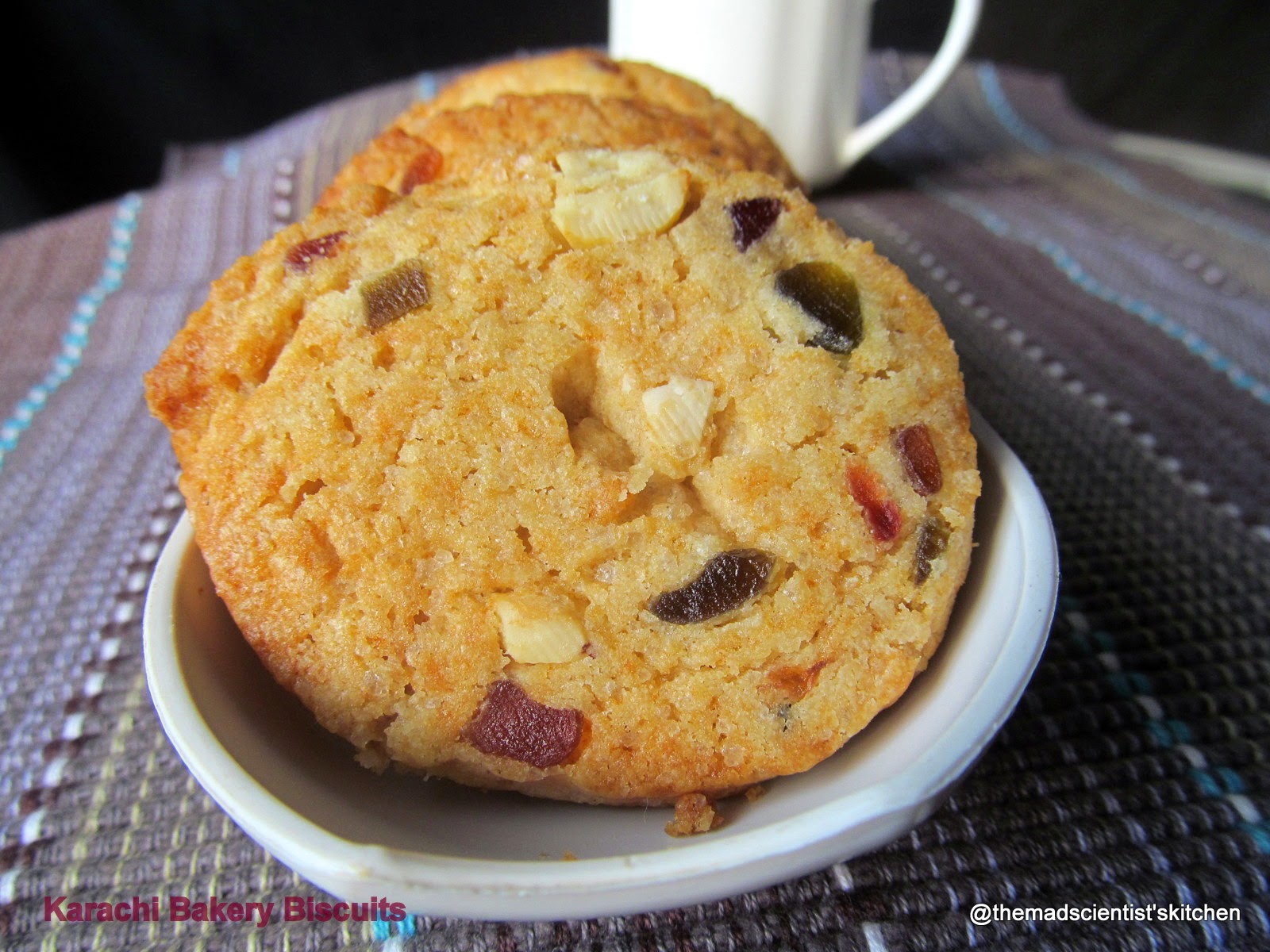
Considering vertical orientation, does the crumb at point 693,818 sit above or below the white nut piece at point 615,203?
below

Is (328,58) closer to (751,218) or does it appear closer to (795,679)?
(751,218)

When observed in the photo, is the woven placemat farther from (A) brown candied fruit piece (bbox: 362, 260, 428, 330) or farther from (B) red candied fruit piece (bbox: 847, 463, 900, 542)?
(A) brown candied fruit piece (bbox: 362, 260, 428, 330)

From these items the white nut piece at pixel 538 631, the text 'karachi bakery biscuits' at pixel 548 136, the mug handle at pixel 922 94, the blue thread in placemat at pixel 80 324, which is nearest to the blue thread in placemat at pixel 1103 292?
the mug handle at pixel 922 94

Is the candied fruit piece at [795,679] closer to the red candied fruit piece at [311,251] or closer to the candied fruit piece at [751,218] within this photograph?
the candied fruit piece at [751,218]

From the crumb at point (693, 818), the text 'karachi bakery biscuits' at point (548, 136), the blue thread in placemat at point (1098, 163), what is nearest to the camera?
the crumb at point (693, 818)

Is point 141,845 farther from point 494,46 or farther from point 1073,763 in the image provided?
point 494,46

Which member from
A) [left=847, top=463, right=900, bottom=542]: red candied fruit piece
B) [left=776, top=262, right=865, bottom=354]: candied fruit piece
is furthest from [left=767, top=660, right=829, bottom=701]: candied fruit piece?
[left=776, top=262, right=865, bottom=354]: candied fruit piece
